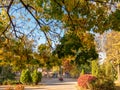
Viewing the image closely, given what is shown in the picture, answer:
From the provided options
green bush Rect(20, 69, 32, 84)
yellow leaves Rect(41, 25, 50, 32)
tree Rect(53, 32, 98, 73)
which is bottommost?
tree Rect(53, 32, 98, 73)

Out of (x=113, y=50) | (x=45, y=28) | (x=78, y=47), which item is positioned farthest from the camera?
(x=113, y=50)

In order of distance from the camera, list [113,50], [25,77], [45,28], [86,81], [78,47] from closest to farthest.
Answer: [78,47]
[45,28]
[86,81]
[25,77]
[113,50]

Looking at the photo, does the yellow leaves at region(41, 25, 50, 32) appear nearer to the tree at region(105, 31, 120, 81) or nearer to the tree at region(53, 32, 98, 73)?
the tree at region(53, 32, 98, 73)

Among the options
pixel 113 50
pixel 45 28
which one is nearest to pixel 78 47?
pixel 45 28

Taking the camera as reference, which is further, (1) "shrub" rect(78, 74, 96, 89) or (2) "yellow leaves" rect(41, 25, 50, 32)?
(1) "shrub" rect(78, 74, 96, 89)

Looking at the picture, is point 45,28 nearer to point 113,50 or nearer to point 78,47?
point 78,47

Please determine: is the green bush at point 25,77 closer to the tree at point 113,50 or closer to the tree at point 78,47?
the tree at point 113,50

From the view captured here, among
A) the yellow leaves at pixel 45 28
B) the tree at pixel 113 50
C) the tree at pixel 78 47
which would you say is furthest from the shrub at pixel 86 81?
the tree at pixel 78 47

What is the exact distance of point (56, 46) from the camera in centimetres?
1060

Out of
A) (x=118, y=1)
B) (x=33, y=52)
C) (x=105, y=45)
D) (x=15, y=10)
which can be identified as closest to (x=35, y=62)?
(x=33, y=52)

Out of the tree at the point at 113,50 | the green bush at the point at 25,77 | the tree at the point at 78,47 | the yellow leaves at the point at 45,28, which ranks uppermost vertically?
the tree at the point at 113,50

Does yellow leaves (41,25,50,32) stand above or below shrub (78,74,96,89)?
above

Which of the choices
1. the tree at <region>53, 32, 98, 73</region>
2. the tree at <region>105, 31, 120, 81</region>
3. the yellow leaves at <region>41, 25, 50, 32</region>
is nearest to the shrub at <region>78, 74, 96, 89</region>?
the tree at <region>105, 31, 120, 81</region>

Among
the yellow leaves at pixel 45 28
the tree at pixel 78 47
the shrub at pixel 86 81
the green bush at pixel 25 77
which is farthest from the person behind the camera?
the green bush at pixel 25 77
